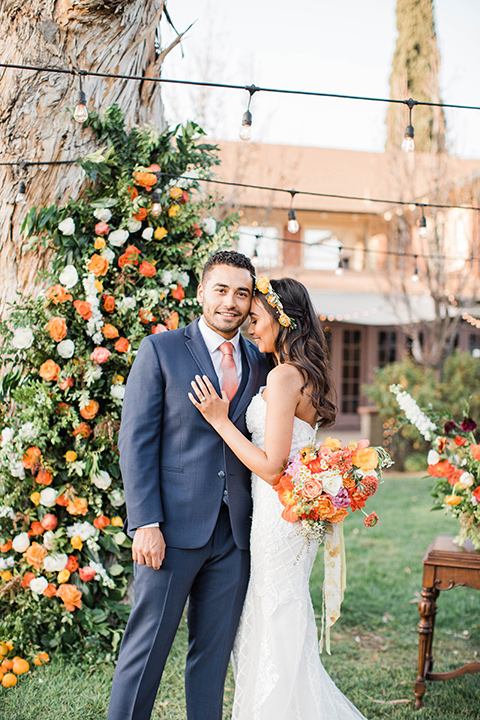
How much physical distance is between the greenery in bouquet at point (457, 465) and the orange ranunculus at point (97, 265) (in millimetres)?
1912

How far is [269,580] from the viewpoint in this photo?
286cm

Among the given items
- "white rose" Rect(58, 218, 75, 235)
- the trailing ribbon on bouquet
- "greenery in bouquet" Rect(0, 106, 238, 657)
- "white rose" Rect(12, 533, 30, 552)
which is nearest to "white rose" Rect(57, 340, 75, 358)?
"greenery in bouquet" Rect(0, 106, 238, 657)

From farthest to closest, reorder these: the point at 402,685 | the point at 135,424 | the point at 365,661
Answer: the point at 365,661 → the point at 402,685 → the point at 135,424

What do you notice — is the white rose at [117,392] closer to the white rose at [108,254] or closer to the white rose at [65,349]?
the white rose at [65,349]

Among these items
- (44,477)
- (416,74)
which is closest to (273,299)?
(44,477)

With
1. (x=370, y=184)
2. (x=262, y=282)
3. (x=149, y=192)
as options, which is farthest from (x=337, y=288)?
(x=262, y=282)

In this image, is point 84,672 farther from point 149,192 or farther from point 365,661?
point 149,192

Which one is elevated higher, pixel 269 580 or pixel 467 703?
pixel 269 580

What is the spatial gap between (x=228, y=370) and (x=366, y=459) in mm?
754

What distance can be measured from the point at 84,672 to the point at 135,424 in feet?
6.37

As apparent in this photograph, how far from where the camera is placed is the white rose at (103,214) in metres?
3.86

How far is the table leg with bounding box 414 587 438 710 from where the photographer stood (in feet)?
12.1

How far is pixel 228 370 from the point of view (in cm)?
300

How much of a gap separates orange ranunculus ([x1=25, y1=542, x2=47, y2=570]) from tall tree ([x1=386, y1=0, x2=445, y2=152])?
31.9 feet
